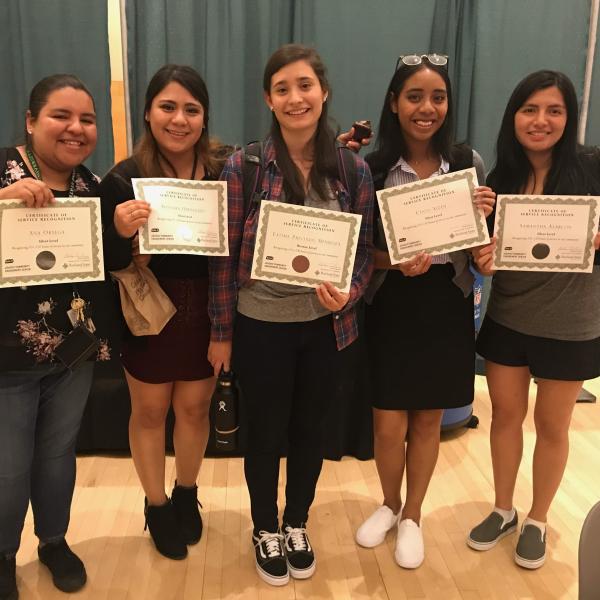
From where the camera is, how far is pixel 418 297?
5.62 ft

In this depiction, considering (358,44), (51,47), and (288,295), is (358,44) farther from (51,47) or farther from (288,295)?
(288,295)

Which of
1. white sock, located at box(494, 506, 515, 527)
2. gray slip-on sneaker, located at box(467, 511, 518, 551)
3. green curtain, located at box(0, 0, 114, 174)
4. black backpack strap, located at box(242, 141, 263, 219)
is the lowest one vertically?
gray slip-on sneaker, located at box(467, 511, 518, 551)

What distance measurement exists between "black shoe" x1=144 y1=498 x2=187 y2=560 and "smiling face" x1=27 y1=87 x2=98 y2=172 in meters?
1.15

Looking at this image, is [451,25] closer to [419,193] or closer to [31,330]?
[419,193]

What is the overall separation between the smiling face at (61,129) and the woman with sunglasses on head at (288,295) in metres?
0.38

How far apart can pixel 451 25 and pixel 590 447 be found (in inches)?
99.2

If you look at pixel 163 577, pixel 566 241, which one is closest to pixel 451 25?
pixel 566 241

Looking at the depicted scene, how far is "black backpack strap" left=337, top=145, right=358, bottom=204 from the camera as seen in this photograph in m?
1.60

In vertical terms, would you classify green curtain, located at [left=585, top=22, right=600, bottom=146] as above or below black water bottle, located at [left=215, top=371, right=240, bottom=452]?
above

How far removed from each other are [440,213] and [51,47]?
8.99ft

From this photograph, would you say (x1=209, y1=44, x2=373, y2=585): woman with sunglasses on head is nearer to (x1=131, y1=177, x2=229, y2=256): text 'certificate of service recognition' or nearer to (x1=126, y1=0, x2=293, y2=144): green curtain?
(x1=131, y1=177, x2=229, y2=256): text 'certificate of service recognition'

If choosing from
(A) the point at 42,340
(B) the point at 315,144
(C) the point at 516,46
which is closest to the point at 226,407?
(A) the point at 42,340

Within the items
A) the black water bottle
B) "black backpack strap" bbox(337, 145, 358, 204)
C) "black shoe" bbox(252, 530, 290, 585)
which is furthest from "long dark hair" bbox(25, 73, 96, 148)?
"black shoe" bbox(252, 530, 290, 585)

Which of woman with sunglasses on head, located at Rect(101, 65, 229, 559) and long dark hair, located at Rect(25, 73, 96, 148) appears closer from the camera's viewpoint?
long dark hair, located at Rect(25, 73, 96, 148)
